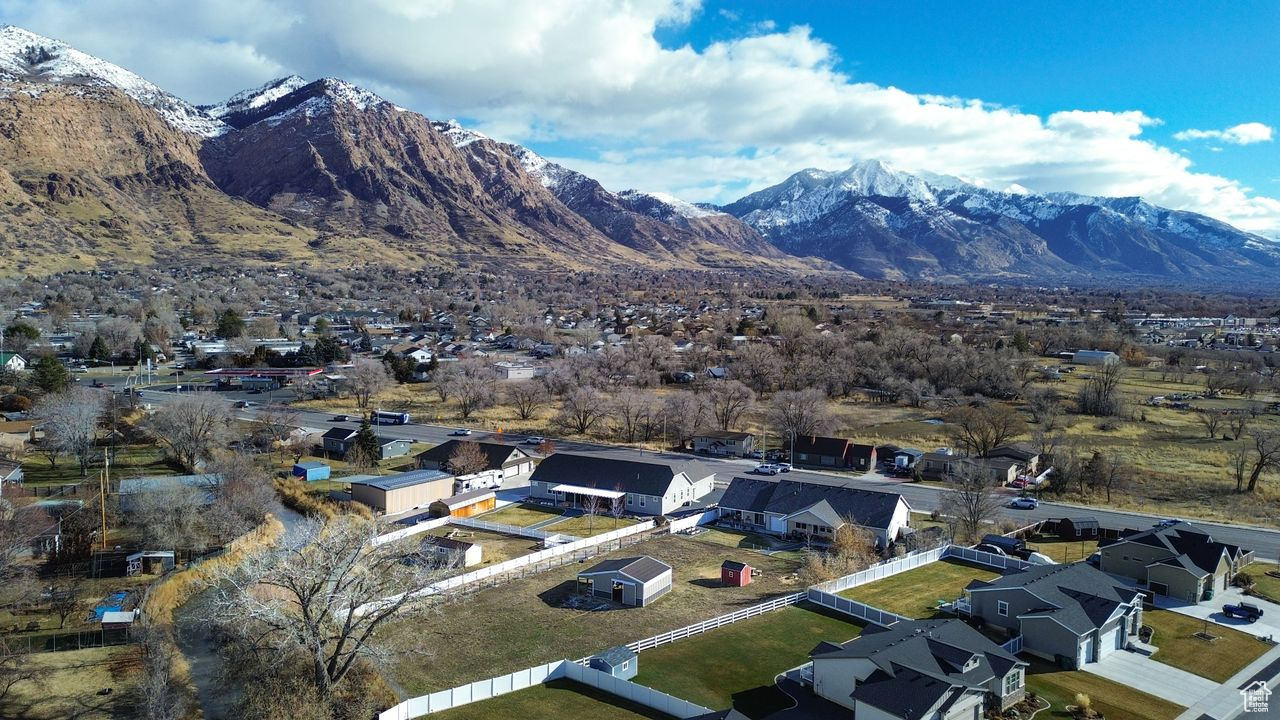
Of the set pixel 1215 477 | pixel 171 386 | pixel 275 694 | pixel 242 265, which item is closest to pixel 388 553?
pixel 275 694

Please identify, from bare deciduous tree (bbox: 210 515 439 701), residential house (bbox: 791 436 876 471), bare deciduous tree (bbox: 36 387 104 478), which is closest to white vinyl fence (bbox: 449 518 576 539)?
bare deciduous tree (bbox: 210 515 439 701)

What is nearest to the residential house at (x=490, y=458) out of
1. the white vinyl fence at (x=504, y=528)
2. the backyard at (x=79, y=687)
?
the white vinyl fence at (x=504, y=528)

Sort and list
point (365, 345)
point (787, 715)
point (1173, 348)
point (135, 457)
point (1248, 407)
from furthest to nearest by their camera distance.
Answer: point (1173, 348) < point (365, 345) < point (1248, 407) < point (135, 457) < point (787, 715)

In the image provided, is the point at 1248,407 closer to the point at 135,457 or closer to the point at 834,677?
the point at 834,677

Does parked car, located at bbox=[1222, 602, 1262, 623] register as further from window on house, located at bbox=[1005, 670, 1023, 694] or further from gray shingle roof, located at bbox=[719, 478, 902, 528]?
gray shingle roof, located at bbox=[719, 478, 902, 528]

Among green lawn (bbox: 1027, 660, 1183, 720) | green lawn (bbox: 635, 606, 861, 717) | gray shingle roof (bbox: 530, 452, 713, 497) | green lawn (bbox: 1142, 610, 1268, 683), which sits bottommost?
green lawn (bbox: 635, 606, 861, 717)

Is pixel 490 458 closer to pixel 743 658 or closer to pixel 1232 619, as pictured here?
pixel 743 658

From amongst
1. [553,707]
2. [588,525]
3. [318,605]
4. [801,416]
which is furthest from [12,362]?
[553,707]
